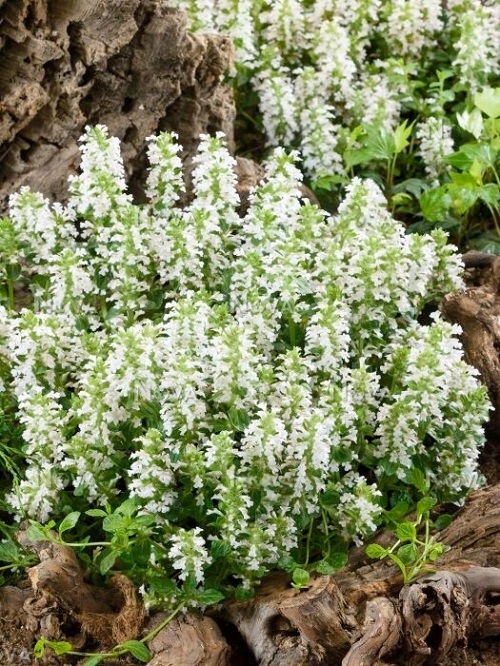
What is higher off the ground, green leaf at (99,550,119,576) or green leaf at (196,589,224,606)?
green leaf at (99,550,119,576)

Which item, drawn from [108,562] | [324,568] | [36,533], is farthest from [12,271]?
[324,568]

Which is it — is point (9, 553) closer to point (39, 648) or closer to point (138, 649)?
point (39, 648)

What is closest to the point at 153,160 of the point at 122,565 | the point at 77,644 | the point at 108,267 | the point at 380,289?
the point at 108,267

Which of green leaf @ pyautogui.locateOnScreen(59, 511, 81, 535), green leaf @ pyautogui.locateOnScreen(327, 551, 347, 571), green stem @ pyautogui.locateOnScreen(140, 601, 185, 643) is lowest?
green stem @ pyautogui.locateOnScreen(140, 601, 185, 643)

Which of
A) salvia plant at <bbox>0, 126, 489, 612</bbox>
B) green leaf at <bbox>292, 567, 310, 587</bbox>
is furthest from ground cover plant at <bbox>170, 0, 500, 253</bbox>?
green leaf at <bbox>292, 567, 310, 587</bbox>

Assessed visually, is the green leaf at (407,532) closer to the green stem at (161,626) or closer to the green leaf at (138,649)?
the green stem at (161,626)

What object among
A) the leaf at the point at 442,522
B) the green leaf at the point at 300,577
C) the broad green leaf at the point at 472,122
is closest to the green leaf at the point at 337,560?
the green leaf at the point at 300,577

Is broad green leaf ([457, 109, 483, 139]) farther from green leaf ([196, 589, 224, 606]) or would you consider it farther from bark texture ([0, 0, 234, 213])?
green leaf ([196, 589, 224, 606])
